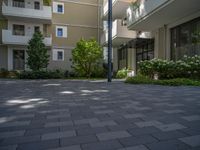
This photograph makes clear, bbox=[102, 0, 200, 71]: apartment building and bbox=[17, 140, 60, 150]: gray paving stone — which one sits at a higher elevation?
bbox=[102, 0, 200, 71]: apartment building

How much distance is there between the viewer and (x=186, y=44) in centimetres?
1110

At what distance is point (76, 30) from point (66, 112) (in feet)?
61.3

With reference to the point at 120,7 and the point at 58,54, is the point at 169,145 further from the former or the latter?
the point at 58,54

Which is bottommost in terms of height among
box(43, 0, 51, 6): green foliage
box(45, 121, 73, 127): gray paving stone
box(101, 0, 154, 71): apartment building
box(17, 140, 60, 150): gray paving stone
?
box(17, 140, 60, 150): gray paving stone

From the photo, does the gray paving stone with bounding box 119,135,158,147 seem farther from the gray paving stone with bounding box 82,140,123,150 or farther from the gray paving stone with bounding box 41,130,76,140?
the gray paving stone with bounding box 41,130,76,140

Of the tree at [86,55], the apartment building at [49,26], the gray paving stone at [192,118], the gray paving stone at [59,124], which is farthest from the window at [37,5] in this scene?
the gray paving stone at [192,118]

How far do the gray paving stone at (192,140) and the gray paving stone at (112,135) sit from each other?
694mm

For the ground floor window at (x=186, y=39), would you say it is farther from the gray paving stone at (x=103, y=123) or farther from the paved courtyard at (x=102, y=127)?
the gray paving stone at (x=103, y=123)

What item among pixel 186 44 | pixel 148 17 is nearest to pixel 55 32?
pixel 148 17

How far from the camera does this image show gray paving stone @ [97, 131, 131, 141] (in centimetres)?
252

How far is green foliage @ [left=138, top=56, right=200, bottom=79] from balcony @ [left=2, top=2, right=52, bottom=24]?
1229 cm

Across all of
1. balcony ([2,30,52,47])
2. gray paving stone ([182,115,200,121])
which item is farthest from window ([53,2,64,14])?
gray paving stone ([182,115,200,121])

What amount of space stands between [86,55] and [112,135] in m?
13.1

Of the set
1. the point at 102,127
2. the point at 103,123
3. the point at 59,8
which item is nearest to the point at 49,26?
the point at 59,8
